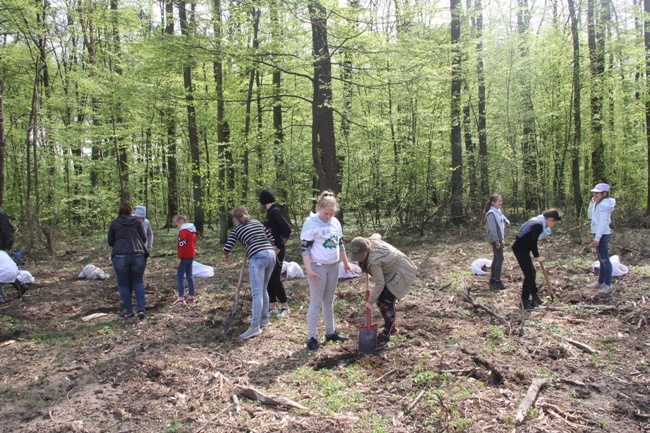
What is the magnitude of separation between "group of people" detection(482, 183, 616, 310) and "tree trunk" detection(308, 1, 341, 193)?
176 inches

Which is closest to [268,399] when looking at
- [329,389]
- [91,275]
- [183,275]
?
[329,389]

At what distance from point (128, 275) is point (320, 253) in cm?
343

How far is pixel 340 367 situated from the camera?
464 cm

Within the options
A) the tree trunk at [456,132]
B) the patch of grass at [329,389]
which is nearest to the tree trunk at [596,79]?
the tree trunk at [456,132]

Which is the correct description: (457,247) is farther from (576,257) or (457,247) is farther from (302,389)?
(302,389)

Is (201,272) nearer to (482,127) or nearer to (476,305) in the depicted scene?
(476,305)

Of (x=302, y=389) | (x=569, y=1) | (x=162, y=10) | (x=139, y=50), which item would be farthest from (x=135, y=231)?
(x=162, y=10)

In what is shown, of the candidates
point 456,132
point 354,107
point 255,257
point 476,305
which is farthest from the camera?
point 456,132

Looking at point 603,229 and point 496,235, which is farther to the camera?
point 496,235

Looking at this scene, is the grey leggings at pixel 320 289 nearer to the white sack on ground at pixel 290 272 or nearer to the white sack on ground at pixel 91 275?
the white sack on ground at pixel 290 272

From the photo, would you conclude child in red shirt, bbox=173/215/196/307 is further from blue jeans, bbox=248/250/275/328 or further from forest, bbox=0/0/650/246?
forest, bbox=0/0/650/246

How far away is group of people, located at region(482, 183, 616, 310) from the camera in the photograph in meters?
6.39

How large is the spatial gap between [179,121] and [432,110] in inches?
351

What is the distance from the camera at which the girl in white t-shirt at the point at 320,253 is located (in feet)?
16.2
